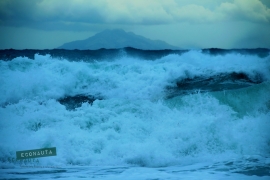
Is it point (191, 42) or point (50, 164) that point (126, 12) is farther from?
point (50, 164)

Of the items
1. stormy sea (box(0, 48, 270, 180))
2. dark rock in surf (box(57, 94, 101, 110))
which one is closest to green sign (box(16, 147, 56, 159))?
stormy sea (box(0, 48, 270, 180))

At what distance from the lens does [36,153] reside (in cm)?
400

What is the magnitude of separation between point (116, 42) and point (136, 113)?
3.13 feet

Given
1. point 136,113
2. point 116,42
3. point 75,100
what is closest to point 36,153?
point 75,100

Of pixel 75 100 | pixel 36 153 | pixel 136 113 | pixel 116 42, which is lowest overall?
pixel 36 153

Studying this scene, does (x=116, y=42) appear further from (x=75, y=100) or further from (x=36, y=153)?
(x=36, y=153)

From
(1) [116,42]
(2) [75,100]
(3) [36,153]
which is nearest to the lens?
(3) [36,153]

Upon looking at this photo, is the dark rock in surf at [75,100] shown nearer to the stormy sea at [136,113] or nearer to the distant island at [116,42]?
the stormy sea at [136,113]

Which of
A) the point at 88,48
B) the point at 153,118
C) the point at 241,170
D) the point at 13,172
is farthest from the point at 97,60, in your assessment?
the point at 241,170

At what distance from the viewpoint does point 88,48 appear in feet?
14.6

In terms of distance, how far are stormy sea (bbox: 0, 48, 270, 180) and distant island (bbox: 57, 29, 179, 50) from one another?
0.38 ft

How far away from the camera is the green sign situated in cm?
397

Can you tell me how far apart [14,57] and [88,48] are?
3.14ft

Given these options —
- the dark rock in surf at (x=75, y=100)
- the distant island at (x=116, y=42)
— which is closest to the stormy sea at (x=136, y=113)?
the dark rock in surf at (x=75, y=100)
